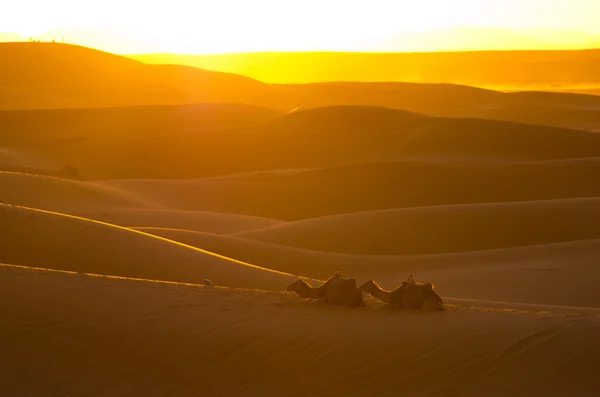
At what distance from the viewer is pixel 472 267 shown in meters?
16.8

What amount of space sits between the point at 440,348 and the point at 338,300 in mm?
1913

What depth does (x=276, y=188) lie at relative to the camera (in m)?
32.4

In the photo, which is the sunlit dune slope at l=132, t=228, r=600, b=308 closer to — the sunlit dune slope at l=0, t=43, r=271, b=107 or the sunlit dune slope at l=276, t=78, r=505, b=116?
the sunlit dune slope at l=0, t=43, r=271, b=107

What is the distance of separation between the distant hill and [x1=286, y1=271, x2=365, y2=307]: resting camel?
119455mm

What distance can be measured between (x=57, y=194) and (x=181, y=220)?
3926mm

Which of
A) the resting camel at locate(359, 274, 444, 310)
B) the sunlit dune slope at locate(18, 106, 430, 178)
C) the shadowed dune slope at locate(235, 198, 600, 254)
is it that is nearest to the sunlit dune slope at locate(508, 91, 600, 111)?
the sunlit dune slope at locate(18, 106, 430, 178)

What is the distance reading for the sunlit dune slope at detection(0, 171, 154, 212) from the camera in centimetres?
2300

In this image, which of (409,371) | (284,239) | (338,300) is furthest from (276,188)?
(409,371)

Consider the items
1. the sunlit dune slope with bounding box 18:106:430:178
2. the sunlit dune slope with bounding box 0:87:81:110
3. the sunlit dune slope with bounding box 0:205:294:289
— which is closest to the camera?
the sunlit dune slope with bounding box 0:205:294:289

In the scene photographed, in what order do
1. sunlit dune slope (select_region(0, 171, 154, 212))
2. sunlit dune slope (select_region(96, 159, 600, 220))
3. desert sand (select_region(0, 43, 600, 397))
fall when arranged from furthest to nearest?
1. sunlit dune slope (select_region(96, 159, 600, 220))
2. sunlit dune slope (select_region(0, 171, 154, 212))
3. desert sand (select_region(0, 43, 600, 397))

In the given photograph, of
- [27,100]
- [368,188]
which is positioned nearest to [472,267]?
[368,188]

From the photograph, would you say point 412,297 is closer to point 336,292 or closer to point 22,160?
point 336,292

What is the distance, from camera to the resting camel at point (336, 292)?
29.2 ft

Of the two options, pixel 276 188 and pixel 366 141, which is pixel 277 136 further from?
pixel 276 188
